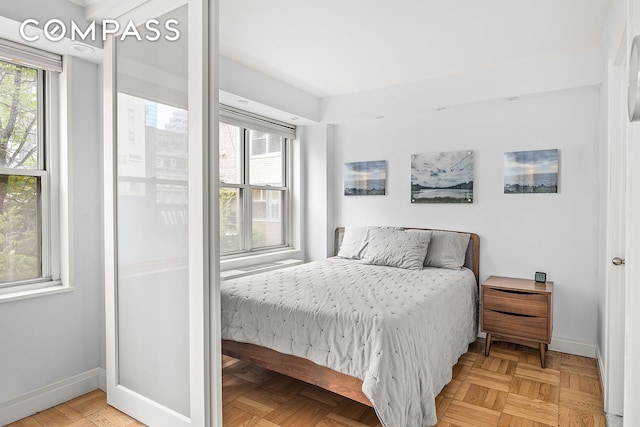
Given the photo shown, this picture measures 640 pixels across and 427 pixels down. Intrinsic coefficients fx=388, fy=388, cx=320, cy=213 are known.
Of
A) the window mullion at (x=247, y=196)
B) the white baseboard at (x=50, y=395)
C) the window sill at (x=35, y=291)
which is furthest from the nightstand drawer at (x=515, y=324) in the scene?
the window sill at (x=35, y=291)

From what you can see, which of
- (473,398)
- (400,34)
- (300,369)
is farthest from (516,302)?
(400,34)

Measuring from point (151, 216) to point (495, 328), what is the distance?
2.85 m

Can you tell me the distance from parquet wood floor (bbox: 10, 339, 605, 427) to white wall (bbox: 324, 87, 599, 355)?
2.51ft

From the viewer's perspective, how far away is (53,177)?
2617 mm

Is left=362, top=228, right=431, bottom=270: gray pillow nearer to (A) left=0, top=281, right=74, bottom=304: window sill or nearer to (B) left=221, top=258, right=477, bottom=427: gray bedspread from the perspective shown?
(B) left=221, top=258, right=477, bottom=427: gray bedspread

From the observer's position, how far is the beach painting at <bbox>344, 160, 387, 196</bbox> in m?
4.43

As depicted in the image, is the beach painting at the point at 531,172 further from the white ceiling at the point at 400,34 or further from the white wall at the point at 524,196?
the white ceiling at the point at 400,34

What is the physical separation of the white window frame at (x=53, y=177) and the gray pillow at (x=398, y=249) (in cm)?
260

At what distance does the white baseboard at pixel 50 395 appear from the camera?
231 cm

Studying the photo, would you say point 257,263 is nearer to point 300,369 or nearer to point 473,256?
point 300,369

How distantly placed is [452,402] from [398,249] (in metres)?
1.55

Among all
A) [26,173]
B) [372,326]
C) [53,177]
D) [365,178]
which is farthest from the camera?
[365,178]

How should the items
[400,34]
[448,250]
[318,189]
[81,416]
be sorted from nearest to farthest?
[81,416]
[400,34]
[448,250]
[318,189]

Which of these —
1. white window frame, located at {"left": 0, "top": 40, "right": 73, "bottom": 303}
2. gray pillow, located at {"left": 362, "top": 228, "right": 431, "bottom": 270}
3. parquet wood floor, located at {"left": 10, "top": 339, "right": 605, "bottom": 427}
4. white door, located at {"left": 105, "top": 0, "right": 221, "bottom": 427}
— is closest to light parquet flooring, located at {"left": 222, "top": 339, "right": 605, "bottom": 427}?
parquet wood floor, located at {"left": 10, "top": 339, "right": 605, "bottom": 427}
